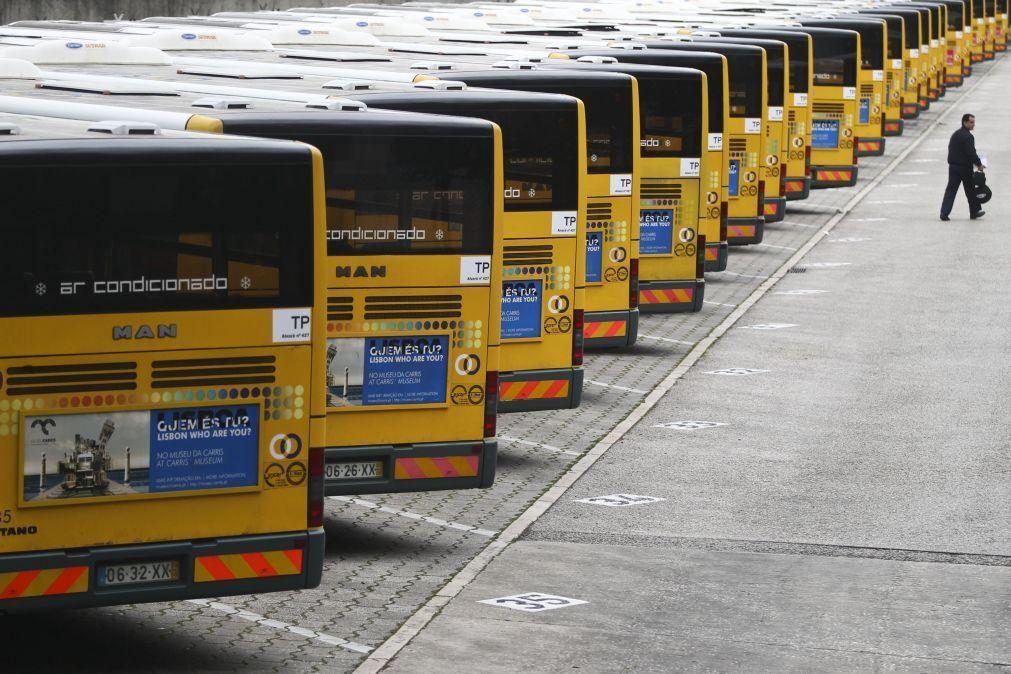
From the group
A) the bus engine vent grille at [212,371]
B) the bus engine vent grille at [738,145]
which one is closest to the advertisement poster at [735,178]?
the bus engine vent grille at [738,145]

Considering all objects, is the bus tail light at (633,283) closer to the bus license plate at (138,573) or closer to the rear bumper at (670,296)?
the rear bumper at (670,296)

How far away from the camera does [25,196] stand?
9812mm

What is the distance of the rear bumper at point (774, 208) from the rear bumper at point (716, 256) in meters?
6.12

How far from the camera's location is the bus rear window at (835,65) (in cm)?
3784

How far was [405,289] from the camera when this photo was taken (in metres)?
13.5

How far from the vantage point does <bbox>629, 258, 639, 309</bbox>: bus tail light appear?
19844 mm

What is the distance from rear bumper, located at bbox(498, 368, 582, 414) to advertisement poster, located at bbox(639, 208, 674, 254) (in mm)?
6836

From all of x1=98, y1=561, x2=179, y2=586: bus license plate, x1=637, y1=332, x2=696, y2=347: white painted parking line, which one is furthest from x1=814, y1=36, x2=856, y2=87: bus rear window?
x1=98, y1=561, x2=179, y2=586: bus license plate

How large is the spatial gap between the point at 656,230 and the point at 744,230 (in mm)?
6063

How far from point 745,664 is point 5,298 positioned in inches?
181

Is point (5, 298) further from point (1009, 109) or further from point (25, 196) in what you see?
point (1009, 109)

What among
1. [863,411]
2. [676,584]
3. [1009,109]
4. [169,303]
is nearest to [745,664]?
[676,584]

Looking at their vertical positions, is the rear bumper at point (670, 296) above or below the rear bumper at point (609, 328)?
above

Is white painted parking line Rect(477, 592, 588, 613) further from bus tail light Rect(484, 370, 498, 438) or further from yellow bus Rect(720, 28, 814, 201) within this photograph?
yellow bus Rect(720, 28, 814, 201)
